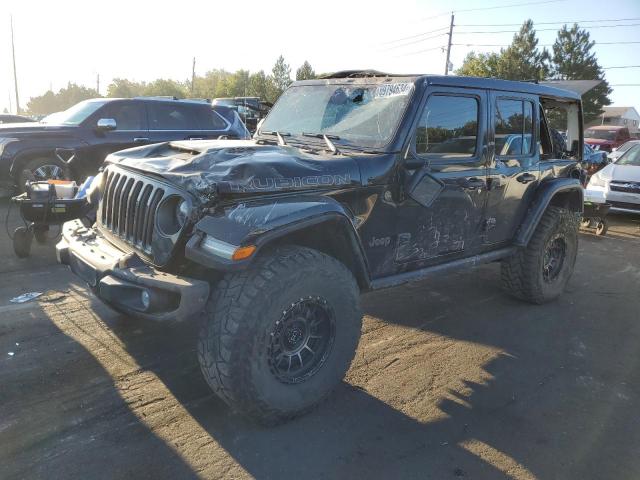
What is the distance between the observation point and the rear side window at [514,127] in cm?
422

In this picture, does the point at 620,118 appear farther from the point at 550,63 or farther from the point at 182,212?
the point at 182,212

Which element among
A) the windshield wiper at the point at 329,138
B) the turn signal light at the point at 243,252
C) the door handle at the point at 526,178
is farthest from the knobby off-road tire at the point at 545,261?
the turn signal light at the point at 243,252

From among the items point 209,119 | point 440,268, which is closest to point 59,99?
point 209,119

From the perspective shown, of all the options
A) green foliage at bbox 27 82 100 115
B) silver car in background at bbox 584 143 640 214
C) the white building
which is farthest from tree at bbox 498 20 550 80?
green foliage at bbox 27 82 100 115

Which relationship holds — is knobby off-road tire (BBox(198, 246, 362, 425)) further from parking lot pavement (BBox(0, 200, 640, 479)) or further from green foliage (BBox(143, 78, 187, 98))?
green foliage (BBox(143, 78, 187, 98))

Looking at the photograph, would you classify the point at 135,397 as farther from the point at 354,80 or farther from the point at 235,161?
the point at 354,80

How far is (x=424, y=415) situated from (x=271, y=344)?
109 cm

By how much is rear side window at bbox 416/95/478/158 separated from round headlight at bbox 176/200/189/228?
5.53ft

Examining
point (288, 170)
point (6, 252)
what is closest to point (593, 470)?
point (288, 170)

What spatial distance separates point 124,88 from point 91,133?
7362 centimetres

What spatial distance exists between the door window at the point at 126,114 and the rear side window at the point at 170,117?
0.19m

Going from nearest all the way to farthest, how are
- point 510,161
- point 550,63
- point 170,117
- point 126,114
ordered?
1. point 510,161
2. point 126,114
3. point 170,117
4. point 550,63

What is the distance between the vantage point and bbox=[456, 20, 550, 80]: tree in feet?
141

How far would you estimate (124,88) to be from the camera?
244ft
